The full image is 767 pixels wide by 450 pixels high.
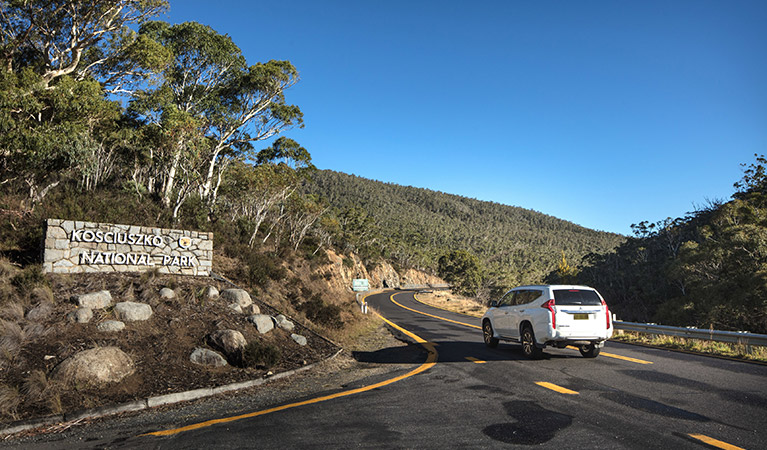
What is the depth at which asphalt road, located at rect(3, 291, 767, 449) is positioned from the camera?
432 cm

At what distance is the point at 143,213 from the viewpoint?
66.8ft

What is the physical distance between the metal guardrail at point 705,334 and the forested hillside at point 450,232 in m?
56.5

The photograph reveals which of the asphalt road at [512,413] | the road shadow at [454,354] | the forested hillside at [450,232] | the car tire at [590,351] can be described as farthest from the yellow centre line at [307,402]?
the forested hillside at [450,232]

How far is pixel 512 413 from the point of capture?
17.2 feet

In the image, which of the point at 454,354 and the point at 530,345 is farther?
the point at 454,354

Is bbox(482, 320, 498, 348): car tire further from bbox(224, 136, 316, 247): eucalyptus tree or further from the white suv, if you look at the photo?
bbox(224, 136, 316, 247): eucalyptus tree

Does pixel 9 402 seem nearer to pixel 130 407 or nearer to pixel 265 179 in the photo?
pixel 130 407

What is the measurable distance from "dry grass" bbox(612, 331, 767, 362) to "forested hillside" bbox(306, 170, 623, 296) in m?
57.0

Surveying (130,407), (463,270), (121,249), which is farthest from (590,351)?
(463,270)

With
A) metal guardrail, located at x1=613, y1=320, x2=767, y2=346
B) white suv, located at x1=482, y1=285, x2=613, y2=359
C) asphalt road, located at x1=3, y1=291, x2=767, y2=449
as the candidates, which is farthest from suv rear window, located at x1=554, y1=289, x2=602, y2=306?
metal guardrail, located at x1=613, y1=320, x2=767, y2=346

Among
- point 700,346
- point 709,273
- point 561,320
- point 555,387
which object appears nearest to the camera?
Result: point 555,387

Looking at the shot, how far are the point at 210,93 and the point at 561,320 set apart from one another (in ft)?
88.0

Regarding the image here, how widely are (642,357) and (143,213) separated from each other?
2162 centimetres

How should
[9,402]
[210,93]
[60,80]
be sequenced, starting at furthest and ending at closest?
[210,93] → [60,80] → [9,402]
